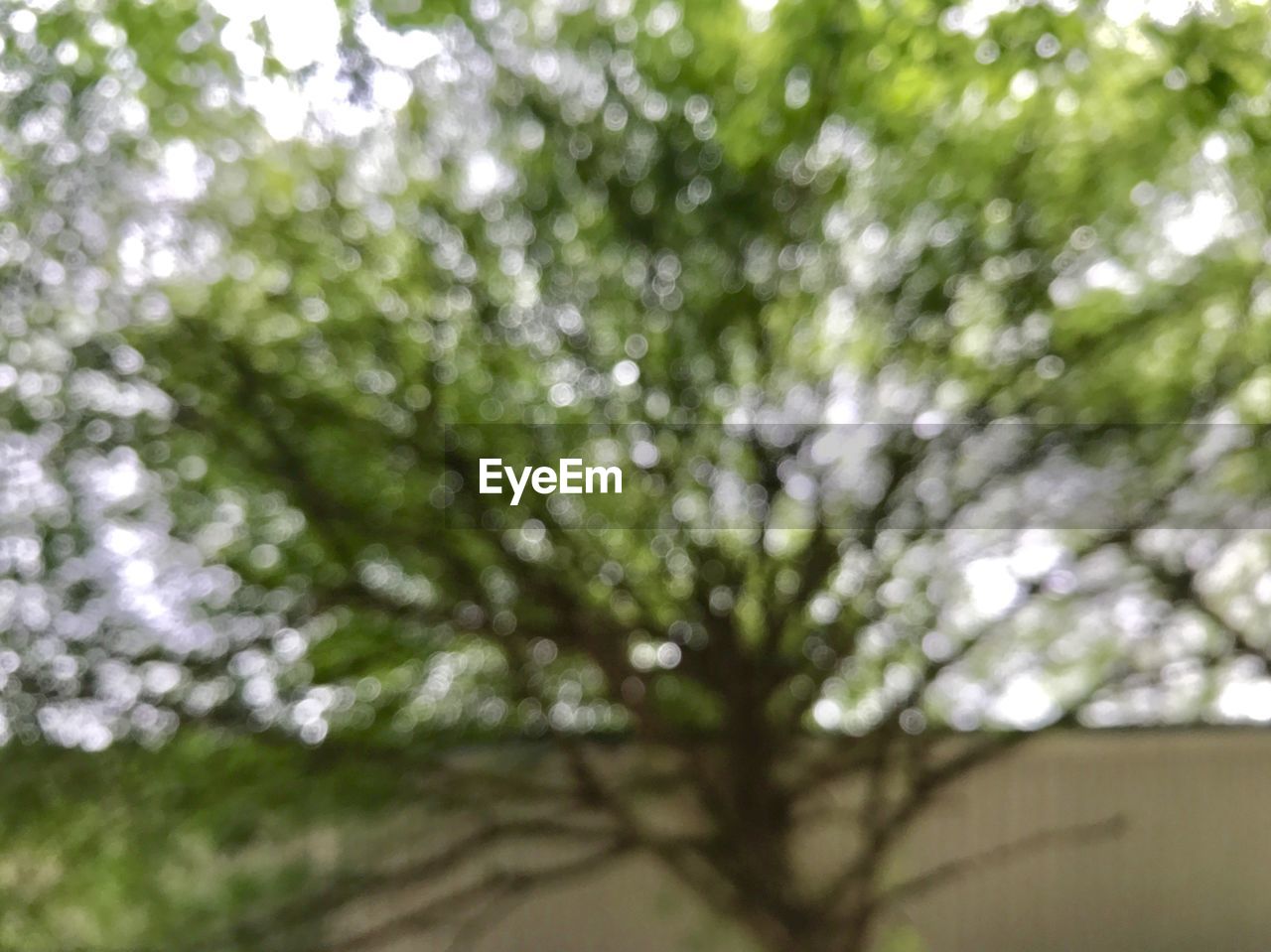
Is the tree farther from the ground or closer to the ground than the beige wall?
farther from the ground

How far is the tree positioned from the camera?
1563mm

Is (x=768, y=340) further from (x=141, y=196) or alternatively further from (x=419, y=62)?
(x=141, y=196)

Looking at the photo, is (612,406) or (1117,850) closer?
(612,406)

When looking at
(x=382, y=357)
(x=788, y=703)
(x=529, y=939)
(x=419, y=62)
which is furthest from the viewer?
(x=529, y=939)

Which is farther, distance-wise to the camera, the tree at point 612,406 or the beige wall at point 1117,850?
the beige wall at point 1117,850

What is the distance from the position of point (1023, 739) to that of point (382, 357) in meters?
1.36

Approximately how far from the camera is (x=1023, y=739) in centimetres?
194

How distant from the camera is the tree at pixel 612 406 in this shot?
1.56 metres

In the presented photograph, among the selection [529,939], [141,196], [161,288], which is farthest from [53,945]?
[141,196]

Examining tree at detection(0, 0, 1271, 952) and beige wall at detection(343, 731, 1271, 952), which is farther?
beige wall at detection(343, 731, 1271, 952)

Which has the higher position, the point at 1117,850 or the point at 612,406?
the point at 612,406

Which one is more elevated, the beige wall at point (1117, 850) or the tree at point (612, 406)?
the tree at point (612, 406)

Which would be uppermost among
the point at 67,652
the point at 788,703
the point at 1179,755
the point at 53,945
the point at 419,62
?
the point at 419,62

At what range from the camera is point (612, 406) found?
171 cm
